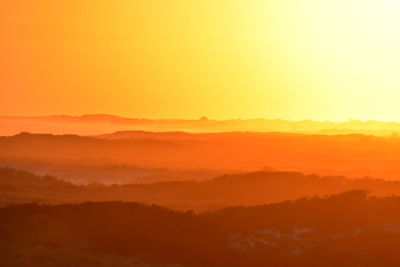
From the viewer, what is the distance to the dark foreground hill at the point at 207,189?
2133 inches

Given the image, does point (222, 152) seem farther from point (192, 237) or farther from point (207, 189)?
point (192, 237)

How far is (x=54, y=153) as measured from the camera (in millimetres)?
108688

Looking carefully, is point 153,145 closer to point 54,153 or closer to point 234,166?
point 54,153

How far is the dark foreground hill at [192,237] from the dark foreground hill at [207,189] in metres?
16.9

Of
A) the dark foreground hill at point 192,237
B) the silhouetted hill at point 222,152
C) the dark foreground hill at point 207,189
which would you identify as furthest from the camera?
the silhouetted hill at point 222,152

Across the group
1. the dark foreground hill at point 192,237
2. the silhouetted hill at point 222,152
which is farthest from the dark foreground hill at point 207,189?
the silhouetted hill at point 222,152

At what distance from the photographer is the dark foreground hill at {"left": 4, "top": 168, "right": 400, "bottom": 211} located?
54.2m

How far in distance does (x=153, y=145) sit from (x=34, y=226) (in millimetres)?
86898

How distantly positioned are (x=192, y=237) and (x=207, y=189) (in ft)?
94.8

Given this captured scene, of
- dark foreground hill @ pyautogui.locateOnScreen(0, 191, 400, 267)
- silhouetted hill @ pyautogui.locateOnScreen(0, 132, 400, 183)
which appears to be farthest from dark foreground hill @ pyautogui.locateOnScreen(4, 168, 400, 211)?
silhouetted hill @ pyautogui.locateOnScreen(0, 132, 400, 183)

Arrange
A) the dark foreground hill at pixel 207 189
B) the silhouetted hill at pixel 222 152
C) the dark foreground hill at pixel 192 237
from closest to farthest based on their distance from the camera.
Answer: the dark foreground hill at pixel 192 237, the dark foreground hill at pixel 207 189, the silhouetted hill at pixel 222 152

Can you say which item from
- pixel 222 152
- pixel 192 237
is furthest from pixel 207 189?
pixel 222 152

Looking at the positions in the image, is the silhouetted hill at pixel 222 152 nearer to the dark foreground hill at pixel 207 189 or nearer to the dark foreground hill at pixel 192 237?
the dark foreground hill at pixel 207 189

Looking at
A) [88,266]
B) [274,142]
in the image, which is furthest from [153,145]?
[88,266]
